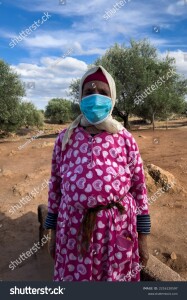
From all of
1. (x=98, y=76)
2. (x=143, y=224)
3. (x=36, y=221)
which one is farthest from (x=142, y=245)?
(x=36, y=221)

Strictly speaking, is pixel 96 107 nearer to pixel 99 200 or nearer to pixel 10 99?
pixel 99 200

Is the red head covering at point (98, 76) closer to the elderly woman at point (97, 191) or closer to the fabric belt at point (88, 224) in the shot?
the elderly woman at point (97, 191)

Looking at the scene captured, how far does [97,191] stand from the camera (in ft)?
7.44

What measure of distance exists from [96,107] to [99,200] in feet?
2.18

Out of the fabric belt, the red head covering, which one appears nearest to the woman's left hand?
the fabric belt

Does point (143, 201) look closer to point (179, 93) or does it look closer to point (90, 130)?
point (90, 130)

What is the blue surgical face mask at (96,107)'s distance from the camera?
2.35 metres

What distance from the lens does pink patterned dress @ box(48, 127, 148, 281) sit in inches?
90.1

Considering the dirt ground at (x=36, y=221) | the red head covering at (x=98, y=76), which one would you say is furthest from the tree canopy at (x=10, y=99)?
the red head covering at (x=98, y=76)

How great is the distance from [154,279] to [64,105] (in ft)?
128

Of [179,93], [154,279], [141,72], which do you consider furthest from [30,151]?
[179,93]

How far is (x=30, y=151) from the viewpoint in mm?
13562

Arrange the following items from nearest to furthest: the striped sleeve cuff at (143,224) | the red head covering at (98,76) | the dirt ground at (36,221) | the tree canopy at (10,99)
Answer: the red head covering at (98,76), the striped sleeve cuff at (143,224), the dirt ground at (36,221), the tree canopy at (10,99)

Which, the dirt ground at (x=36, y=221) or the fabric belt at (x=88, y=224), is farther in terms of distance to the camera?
the dirt ground at (x=36, y=221)
